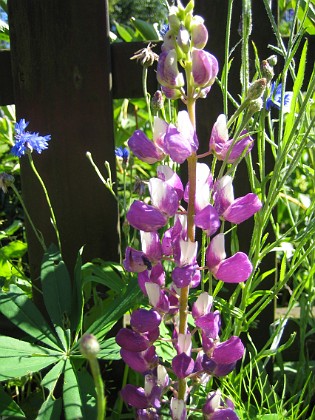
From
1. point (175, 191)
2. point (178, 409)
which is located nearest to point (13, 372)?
point (178, 409)

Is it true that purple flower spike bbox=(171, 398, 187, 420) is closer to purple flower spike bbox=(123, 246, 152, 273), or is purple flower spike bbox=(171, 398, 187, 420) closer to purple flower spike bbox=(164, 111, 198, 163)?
Result: purple flower spike bbox=(123, 246, 152, 273)

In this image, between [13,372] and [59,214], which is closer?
[13,372]

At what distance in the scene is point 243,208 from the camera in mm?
807

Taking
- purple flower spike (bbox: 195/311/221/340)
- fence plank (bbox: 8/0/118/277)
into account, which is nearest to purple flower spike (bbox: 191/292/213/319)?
purple flower spike (bbox: 195/311/221/340)

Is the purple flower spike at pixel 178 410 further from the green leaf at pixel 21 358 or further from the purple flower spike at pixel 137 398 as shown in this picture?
the green leaf at pixel 21 358

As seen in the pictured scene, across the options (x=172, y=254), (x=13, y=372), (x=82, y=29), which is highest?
(x=82, y=29)

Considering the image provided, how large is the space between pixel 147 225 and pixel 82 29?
730 mm

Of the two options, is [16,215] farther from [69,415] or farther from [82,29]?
[69,415]

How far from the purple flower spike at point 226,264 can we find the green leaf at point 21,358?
34 cm

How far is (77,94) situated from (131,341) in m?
0.74

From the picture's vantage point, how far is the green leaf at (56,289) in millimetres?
1128

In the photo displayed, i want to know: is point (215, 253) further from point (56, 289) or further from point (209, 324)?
point (56, 289)

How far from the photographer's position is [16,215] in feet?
6.59

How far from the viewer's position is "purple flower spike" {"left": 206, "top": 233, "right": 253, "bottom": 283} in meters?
0.81
